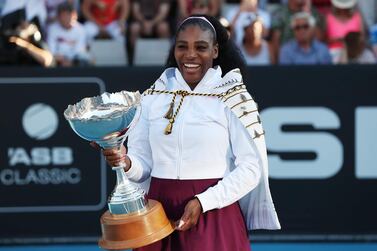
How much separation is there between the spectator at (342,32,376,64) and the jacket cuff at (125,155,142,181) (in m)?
5.14

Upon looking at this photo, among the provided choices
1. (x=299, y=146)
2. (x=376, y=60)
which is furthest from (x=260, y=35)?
(x=299, y=146)

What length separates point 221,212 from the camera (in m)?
4.15

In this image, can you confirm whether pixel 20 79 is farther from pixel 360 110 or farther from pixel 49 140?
pixel 360 110

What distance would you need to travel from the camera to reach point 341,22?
33.5ft

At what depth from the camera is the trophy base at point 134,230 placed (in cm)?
387

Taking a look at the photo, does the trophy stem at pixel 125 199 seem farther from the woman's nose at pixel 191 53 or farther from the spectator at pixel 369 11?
the spectator at pixel 369 11

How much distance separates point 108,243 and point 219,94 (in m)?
0.79

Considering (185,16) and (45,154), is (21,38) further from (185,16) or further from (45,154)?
(185,16)

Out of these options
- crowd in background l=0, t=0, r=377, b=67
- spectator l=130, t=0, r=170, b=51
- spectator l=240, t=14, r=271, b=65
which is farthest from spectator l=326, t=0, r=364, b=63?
spectator l=130, t=0, r=170, b=51

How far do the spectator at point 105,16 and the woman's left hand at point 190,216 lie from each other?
6552 millimetres

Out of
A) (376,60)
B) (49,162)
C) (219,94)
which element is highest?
(219,94)

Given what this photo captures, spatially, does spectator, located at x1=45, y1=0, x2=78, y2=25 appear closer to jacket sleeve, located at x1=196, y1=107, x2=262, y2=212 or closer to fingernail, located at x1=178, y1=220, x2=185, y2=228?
jacket sleeve, located at x1=196, y1=107, x2=262, y2=212

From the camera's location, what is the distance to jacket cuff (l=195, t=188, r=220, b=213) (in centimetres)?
400

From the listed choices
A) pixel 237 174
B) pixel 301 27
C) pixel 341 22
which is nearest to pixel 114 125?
pixel 237 174
